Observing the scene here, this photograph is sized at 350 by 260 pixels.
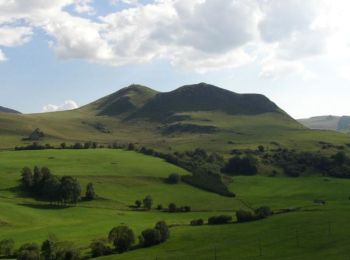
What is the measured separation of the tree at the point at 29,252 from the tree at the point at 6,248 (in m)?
3.80

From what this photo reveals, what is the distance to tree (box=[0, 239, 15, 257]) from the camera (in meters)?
110

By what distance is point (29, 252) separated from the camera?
4082 inches

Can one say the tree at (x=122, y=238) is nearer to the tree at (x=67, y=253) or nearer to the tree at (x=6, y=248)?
the tree at (x=67, y=253)

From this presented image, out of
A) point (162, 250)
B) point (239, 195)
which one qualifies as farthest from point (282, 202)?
point (162, 250)

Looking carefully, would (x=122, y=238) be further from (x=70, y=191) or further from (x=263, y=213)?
(x=70, y=191)

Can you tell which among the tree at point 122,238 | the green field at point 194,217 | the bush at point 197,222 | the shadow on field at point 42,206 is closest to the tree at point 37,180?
the green field at point 194,217

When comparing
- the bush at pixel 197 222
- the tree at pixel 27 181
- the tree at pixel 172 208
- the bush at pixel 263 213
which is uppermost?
the tree at pixel 27 181

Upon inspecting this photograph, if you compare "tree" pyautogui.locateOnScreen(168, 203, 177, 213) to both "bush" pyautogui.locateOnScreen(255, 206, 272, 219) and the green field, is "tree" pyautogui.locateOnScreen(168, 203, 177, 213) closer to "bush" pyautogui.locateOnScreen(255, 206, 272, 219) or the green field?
the green field

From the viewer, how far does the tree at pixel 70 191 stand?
542 ft

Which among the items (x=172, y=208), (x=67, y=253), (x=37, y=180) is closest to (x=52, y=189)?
(x=37, y=180)

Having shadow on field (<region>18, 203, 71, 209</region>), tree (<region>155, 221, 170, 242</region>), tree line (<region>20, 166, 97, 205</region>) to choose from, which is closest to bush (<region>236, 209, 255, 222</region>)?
tree (<region>155, 221, 170, 242</region>)

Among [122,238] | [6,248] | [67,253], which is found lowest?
[6,248]

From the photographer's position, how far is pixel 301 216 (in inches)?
5226

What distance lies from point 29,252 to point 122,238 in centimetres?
2119
